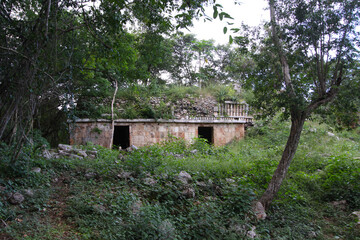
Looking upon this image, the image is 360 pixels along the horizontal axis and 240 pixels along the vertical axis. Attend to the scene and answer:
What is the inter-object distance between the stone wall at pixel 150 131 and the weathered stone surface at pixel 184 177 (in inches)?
207

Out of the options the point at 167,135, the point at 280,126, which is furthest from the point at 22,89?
the point at 280,126

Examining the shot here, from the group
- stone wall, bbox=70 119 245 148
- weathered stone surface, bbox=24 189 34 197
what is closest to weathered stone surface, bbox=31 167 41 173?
weathered stone surface, bbox=24 189 34 197

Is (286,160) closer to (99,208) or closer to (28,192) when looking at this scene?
(99,208)

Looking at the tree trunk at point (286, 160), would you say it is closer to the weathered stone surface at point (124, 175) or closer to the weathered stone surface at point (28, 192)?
the weathered stone surface at point (124, 175)

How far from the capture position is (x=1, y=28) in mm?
3730

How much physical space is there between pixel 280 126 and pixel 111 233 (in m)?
11.9

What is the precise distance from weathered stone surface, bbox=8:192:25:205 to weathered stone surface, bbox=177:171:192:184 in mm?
2813

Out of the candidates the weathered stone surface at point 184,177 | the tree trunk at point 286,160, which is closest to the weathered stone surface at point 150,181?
the weathered stone surface at point 184,177

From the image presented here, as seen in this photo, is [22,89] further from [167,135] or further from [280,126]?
[280,126]

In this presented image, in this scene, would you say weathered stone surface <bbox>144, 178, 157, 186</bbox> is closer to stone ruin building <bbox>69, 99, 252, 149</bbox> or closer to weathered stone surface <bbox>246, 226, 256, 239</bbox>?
weathered stone surface <bbox>246, 226, 256, 239</bbox>

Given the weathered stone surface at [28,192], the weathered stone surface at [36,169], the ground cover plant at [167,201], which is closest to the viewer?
the ground cover plant at [167,201]

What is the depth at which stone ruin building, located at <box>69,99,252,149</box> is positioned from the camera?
34.2 ft

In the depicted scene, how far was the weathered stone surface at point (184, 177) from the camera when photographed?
5371mm

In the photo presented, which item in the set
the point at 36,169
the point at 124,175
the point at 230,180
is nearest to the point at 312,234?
the point at 230,180
